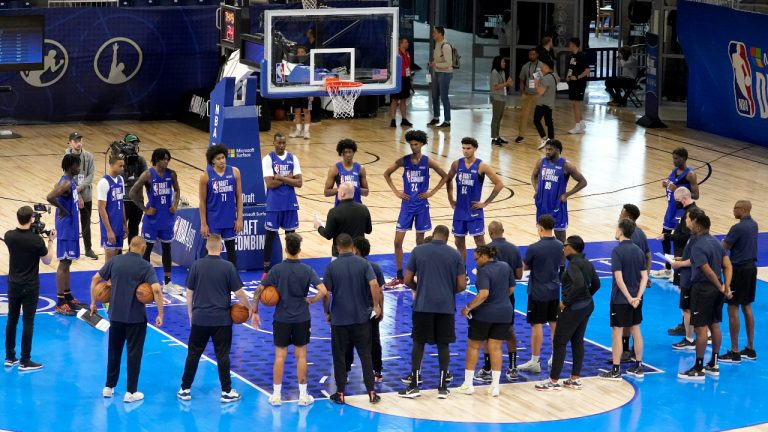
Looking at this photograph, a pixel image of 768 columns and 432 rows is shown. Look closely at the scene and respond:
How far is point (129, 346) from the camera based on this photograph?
11320mm

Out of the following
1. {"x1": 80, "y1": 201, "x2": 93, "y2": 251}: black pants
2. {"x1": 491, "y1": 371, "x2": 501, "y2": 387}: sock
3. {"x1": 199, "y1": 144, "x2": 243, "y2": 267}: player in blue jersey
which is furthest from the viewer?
{"x1": 80, "y1": 201, "x2": 93, "y2": 251}: black pants

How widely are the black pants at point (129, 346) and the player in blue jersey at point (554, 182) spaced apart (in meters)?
5.44

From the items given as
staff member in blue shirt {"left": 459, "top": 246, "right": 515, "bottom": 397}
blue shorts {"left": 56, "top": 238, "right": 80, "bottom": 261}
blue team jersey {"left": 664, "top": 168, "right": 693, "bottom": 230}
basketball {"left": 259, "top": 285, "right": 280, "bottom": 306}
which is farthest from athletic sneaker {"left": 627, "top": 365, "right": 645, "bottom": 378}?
blue shorts {"left": 56, "top": 238, "right": 80, "bottom": 261}

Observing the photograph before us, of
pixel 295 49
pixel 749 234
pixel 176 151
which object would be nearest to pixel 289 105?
pixel 176 151

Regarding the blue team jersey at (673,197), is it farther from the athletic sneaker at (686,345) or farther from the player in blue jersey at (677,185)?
the athletic sneaker at (686,345)

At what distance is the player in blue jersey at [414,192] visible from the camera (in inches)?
593

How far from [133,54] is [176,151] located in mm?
3950

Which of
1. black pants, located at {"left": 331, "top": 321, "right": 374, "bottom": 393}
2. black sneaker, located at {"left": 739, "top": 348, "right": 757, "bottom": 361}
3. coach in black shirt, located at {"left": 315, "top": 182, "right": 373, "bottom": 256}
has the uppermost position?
coach in black shirt, located at {"left": 315, "top": 182, "right": 373, "bottom": 256}

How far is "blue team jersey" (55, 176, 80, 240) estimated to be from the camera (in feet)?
45.2

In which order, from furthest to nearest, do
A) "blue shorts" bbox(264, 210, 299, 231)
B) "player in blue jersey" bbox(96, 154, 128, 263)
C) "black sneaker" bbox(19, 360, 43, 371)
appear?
1. "blue shorts" bbox(264, 210, 299, 231)
2. "player in blue jersey" bbox(96, 154, 128, 263)
3. "black sneaker" bbox(19, 360, 43, 371)

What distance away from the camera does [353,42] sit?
91.4 ft

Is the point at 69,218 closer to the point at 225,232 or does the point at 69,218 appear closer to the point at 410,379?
the point at 225,232

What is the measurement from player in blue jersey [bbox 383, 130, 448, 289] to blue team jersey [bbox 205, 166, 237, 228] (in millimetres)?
1787

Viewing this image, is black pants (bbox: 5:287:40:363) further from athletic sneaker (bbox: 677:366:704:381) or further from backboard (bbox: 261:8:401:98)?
athletic sneaker (bbox: 677:366:704:381)
